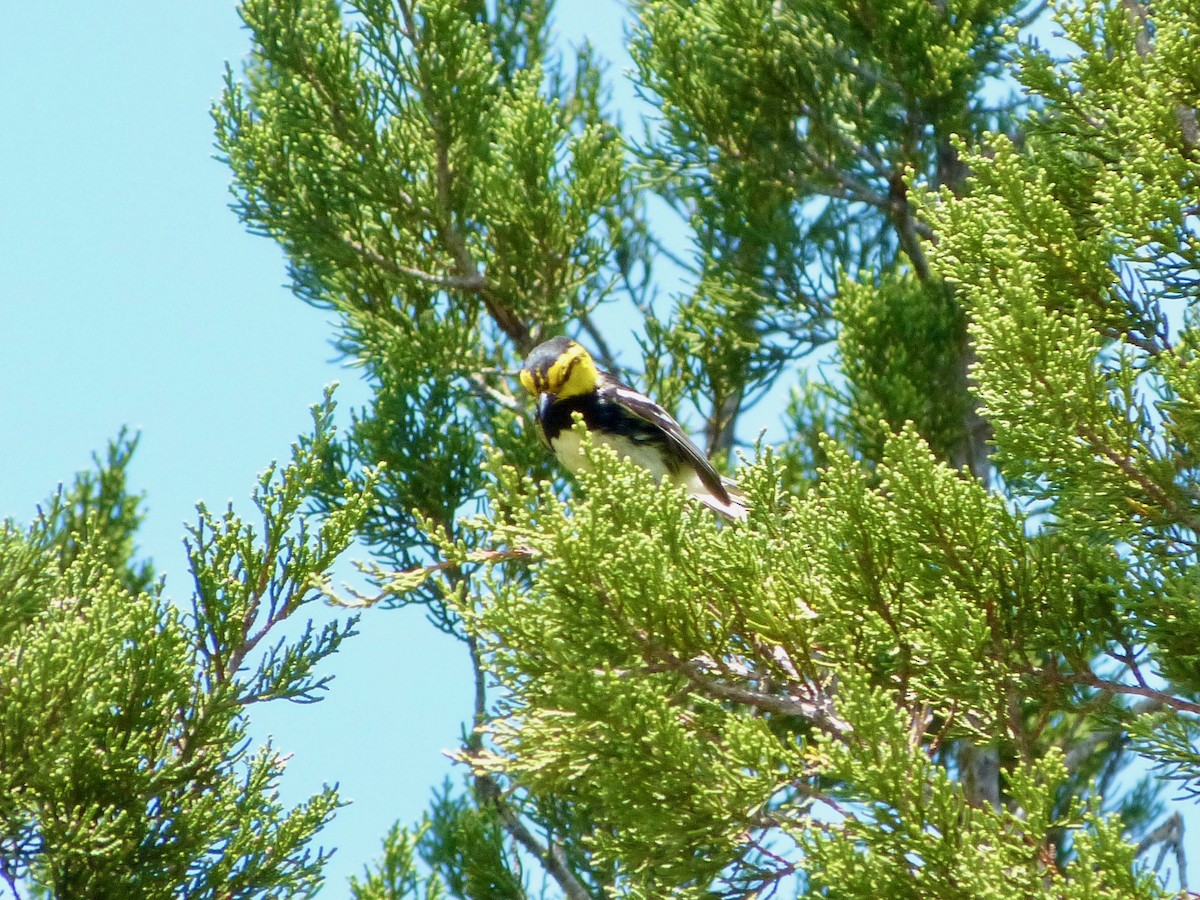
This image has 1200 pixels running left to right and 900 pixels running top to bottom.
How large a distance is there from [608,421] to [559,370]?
446 millimetres

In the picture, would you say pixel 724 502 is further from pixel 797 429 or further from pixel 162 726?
pixel 162 726

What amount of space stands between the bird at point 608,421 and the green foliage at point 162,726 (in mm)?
Answer: 1222

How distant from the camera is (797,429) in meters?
5.30

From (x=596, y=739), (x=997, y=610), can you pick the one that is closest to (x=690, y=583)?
(x=596, y=739)

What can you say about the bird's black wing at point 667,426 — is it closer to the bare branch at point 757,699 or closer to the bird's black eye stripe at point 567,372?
the bird's black eye stripe at point 567,372

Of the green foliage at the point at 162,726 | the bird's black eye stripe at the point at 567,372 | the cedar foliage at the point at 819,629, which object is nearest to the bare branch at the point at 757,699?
the cedar foliage at the point at 819,629

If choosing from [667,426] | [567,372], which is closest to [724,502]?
[667,426]

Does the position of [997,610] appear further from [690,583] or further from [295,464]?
[295,464]

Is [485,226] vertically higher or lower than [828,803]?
higher

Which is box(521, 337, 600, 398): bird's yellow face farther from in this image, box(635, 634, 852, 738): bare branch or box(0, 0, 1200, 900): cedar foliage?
box(635, 634, 852, 738): bare branch

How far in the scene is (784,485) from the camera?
16.4 ft

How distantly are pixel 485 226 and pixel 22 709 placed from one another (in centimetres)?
237

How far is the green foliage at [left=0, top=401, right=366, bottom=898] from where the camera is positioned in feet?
10.1

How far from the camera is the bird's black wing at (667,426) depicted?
15.3ft
